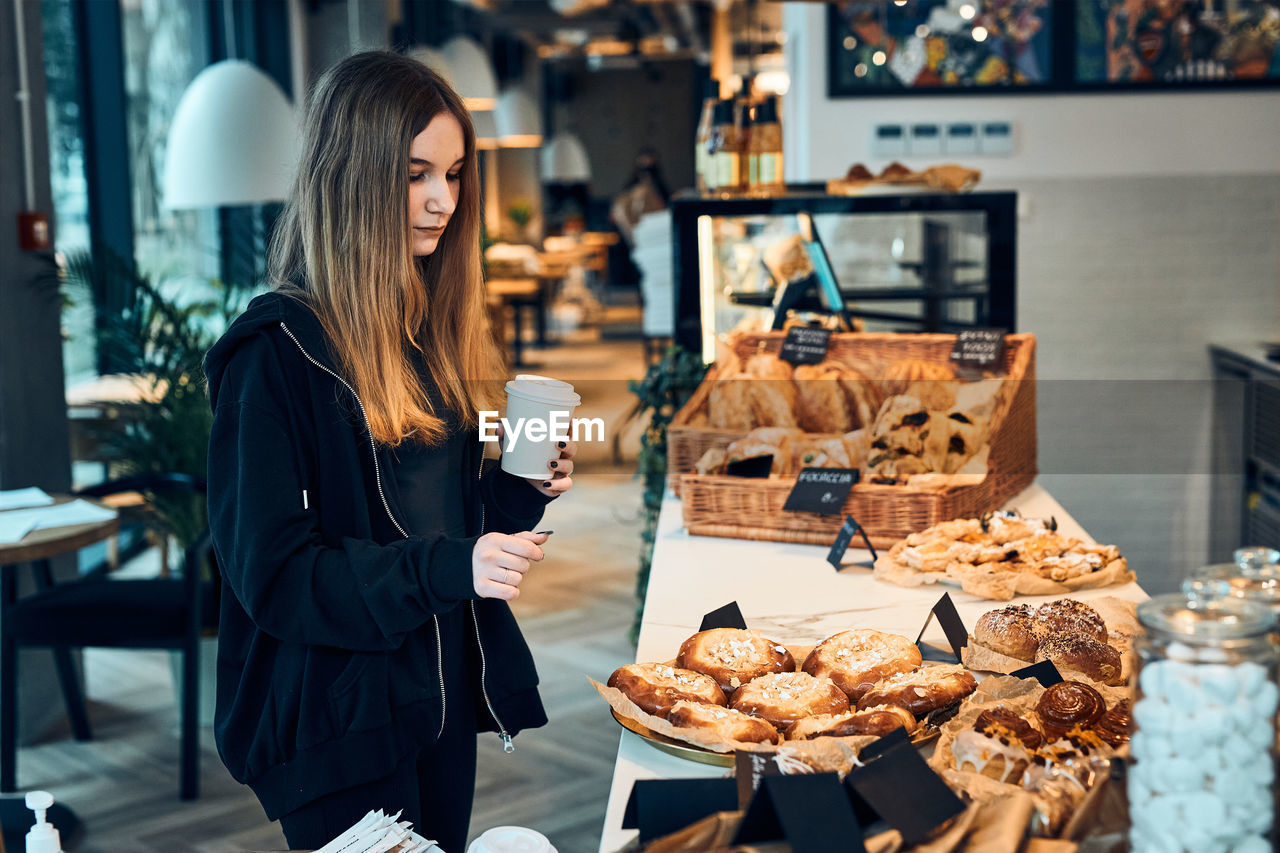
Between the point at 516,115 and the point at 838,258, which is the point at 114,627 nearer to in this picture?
the point at 838,258

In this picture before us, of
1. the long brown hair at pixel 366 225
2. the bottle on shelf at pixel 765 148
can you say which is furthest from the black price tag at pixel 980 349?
the long brown hair at pixel 366 225

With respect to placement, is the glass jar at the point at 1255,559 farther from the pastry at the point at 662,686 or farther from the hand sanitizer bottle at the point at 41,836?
the hand sanitizer bottle at the point at 41,836

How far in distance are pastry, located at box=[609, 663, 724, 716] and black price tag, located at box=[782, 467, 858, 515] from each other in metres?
0.81

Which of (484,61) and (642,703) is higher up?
(484,61)

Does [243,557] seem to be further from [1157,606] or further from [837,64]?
[837,64]

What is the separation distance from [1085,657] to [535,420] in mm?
726

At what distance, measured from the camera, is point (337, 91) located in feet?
4.88

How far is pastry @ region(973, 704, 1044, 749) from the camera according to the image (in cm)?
125

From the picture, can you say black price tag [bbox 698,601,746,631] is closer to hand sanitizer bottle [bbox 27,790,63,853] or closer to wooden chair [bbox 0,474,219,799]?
hand sanitizer bottle [bbox 27,790,63,853]

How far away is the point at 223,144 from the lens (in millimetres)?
3885

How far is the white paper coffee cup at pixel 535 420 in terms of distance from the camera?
4.71 ft

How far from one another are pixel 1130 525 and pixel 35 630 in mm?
2726

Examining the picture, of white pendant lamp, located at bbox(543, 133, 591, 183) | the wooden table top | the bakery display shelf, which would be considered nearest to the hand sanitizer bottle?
the wooden table top

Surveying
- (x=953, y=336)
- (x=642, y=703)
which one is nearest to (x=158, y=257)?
(x=953, y=336)
